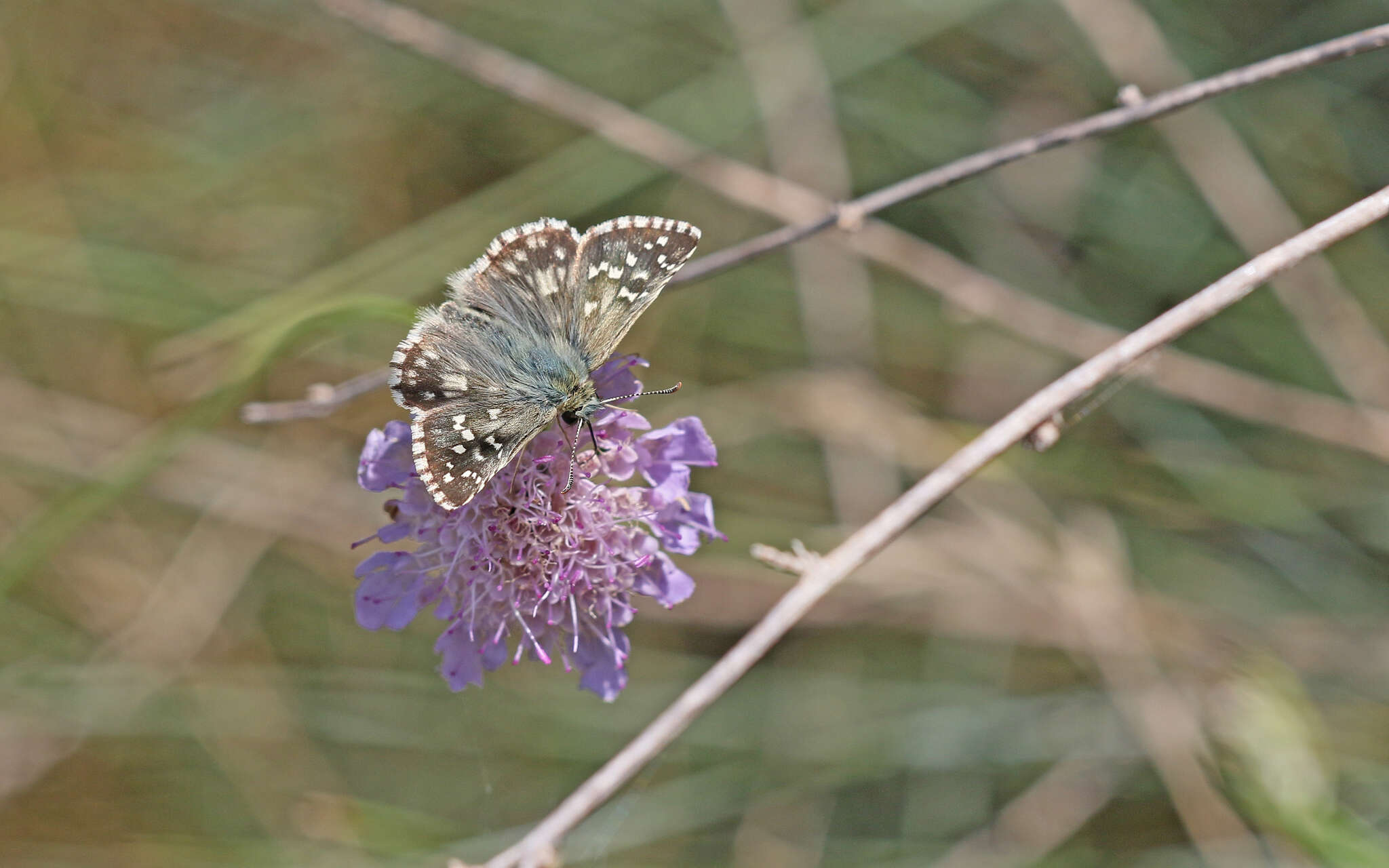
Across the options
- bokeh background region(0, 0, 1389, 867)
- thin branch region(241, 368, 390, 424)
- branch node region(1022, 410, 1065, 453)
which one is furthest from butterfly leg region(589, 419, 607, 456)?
bokeh background region(0, 0, 1389, 867)

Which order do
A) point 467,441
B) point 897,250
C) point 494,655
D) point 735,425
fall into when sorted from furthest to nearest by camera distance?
point 735,425
point 897,250
point 494,655
point 467,441

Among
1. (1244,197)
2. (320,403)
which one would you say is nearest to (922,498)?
(320,403)

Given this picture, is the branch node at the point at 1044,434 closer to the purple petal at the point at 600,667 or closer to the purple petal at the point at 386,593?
the purple petal at the point at 600,667

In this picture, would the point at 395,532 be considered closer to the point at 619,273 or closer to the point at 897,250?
the point at 619,273

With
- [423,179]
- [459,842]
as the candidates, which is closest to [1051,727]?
[459,842]

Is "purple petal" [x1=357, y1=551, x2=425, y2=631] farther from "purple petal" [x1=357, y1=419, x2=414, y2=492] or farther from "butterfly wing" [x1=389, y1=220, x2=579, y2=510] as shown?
"butterfly wing" [x1=389, y1=220, x2=579, y2=510]

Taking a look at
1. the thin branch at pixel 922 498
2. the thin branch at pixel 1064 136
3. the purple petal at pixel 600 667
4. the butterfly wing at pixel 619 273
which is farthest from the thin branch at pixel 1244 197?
the purple petal at pixel 600 667
